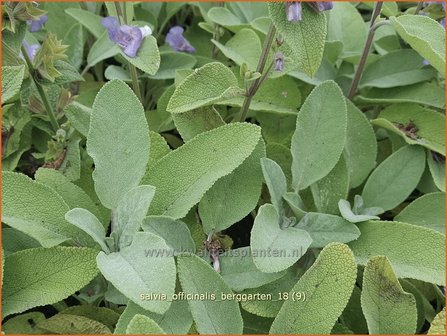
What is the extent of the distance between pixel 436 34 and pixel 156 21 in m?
0.69

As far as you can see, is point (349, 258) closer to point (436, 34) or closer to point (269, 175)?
point (269, 175)

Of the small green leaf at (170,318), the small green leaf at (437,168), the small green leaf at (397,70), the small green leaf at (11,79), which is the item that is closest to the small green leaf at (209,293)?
the small green leaf at (170,318)

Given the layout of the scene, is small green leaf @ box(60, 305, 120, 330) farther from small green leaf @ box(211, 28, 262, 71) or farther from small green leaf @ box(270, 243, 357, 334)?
small green leaf @ box(211, 28, 262, 71)

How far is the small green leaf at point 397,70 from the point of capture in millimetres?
1350

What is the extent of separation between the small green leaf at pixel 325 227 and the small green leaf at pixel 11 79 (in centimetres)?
49

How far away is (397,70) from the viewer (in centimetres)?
136

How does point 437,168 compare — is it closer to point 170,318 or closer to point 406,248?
point 406,248

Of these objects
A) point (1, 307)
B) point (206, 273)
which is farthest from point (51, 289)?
point (206, 273)

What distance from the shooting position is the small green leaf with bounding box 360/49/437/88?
1350 millimetres

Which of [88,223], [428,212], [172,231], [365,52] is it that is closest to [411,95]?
[365,52]

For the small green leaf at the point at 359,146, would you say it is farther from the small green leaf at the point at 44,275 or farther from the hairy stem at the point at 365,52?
the small green leaf at the point at 44,275

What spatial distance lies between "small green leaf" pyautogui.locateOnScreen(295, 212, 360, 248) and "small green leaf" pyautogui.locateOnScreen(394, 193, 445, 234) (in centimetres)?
18

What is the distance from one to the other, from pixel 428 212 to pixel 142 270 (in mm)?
557

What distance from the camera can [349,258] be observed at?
0.89 meters
